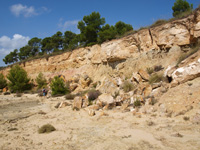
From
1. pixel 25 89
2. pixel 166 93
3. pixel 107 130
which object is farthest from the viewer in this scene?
pixel 25 89

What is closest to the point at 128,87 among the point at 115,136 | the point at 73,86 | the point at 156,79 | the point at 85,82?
the point at 156,79

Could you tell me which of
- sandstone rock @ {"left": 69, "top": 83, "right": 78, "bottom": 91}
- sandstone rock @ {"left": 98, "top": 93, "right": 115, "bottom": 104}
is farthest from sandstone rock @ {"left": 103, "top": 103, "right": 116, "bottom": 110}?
sandstone rock @ {"left": 69, "top": 83, "right": 78, "bottom": 91}

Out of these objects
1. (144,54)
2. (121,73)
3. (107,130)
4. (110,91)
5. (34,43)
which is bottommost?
(107,130)

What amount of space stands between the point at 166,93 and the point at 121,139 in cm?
393

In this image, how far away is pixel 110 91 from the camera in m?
11.0

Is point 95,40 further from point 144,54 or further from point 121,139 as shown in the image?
point 121,139

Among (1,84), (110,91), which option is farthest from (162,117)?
(1,84)

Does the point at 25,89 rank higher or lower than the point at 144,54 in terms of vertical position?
lower

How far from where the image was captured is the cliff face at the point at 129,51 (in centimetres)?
1185

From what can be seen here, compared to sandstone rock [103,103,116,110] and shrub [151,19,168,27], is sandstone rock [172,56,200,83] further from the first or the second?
shrub [151,19,168,27]

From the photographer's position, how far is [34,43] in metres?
36.7

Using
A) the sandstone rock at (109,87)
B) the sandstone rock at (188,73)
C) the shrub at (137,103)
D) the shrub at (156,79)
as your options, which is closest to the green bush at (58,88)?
the sandstone rock at (109,87)

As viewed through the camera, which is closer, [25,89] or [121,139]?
[121,139]

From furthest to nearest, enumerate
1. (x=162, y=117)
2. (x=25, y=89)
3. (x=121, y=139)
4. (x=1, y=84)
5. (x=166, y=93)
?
(x=1, y=84) → (x=25, y=89) → (x=166, y=93) → (x=162, y=117) → (x=121, y=139)
